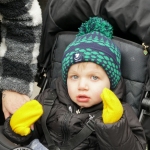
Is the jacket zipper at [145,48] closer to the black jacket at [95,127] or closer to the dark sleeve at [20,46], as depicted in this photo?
the black jacket at [95,127]

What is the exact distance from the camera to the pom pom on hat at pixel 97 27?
182 centimetres

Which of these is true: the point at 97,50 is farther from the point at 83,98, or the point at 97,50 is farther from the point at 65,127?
the point at 65,127

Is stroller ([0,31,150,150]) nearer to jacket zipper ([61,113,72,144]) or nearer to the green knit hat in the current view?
the green knit hat

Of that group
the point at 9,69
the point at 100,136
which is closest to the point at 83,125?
the point at 100,136

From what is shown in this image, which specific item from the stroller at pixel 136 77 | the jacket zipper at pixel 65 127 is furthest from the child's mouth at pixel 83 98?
the stroller at pixel 136 77

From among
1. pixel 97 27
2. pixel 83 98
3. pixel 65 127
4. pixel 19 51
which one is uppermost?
pixel 97 27

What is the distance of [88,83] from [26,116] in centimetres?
34

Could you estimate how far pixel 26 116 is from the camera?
170 centimetres

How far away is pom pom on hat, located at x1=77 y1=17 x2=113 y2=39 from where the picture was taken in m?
1.82

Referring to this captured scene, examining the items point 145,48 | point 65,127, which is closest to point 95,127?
point 65,127

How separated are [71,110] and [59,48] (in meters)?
0.40

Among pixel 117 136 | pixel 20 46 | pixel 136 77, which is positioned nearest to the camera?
pixel 117 136

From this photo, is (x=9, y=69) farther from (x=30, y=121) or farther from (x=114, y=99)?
(x=114, y=99)

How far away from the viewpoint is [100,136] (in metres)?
1.57
